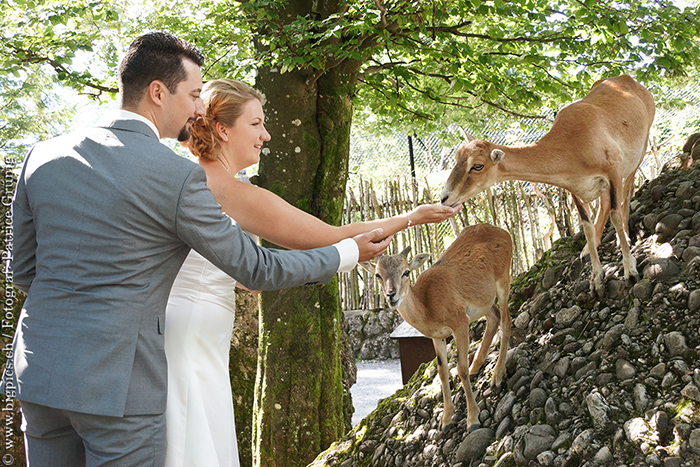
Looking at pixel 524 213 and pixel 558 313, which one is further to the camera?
pixel 524 213

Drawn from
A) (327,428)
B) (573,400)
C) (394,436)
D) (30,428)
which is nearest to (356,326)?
(327,428)

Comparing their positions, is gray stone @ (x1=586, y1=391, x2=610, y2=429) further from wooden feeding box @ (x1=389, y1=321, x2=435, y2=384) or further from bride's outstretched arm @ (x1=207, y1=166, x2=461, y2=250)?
wooden feeding box @ (x1=389, y1=321, x2=435, y2=384)

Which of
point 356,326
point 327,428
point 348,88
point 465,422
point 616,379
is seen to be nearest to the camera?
point 616,379

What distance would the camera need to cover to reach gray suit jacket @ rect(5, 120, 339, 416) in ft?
6.77

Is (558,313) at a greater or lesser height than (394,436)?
greater

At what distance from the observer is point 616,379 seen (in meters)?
3.70

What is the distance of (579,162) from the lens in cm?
405

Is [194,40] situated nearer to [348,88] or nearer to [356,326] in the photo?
[348,88]

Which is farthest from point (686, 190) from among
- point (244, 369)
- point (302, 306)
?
point (244, 369)

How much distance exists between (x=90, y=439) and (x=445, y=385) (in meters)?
2.62

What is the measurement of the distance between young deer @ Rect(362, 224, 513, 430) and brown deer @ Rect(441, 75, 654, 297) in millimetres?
658

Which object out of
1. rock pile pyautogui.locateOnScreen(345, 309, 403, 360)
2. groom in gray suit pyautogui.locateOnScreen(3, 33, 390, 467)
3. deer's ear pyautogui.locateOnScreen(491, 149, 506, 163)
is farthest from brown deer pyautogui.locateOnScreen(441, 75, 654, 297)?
rock pile pyautogui.locateOnScreen(345, 309, 403, 360)

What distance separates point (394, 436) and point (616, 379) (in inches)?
71.8

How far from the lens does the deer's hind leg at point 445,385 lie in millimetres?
4145
